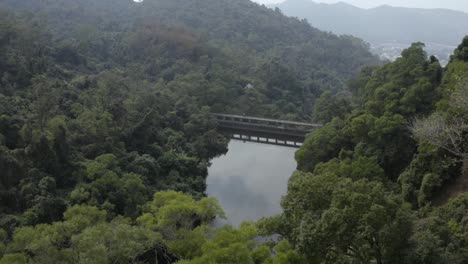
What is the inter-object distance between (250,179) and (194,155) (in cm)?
388

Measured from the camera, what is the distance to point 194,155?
2884 cm

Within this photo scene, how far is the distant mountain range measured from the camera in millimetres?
131500

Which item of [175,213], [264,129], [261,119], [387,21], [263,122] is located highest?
[387,21]

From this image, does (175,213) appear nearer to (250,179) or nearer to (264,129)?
(250,179)

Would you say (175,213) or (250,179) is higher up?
(175,213)

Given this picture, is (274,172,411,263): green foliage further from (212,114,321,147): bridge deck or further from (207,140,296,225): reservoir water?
(212,114,321,147): bridge deck

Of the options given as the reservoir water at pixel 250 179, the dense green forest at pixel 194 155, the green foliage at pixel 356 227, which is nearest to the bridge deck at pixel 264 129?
the reservoir water at pixel 250 179

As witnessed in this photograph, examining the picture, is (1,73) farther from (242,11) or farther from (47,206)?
(242,11)

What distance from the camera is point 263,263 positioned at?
10.8 meters

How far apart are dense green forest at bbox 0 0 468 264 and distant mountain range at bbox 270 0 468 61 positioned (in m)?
95.9

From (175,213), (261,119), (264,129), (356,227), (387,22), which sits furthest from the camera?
(387,22)

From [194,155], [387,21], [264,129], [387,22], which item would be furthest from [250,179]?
[387,21]

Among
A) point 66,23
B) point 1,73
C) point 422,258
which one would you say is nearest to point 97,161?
point 1,73

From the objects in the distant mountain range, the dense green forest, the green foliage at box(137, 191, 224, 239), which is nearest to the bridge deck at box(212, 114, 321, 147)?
the dense green forest
